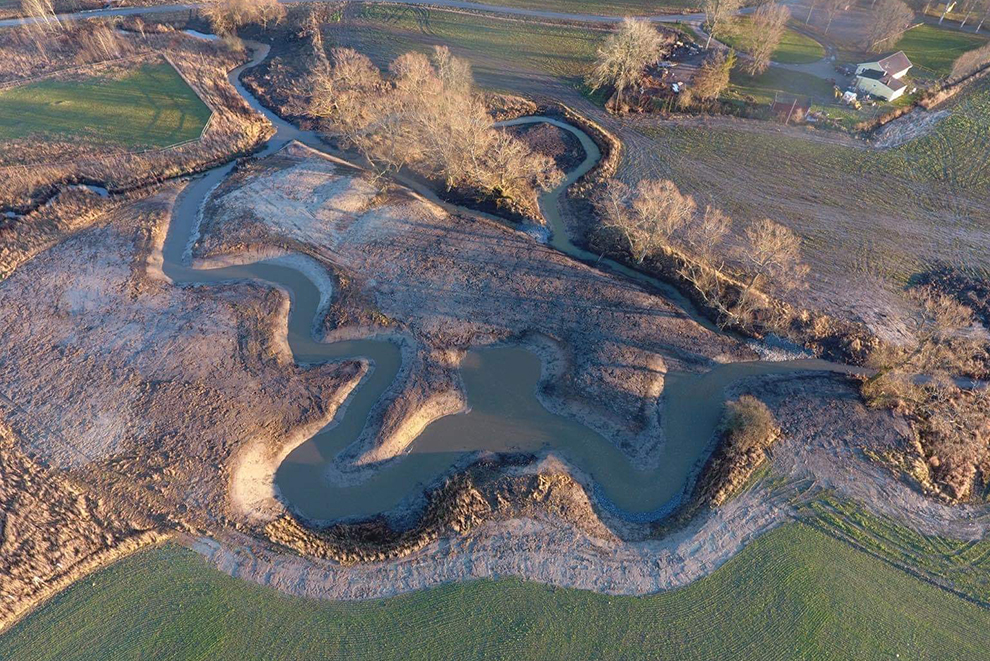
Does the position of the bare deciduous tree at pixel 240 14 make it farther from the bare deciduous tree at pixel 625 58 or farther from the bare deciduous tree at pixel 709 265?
the bare deciduous tree at pixel 709 265

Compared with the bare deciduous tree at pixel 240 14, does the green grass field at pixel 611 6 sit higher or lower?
higher

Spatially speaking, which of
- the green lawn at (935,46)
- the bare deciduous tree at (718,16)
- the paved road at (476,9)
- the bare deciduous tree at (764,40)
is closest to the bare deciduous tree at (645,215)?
the bare deciduous tree at (764,40)

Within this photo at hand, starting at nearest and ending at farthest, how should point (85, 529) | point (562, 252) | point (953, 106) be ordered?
point (85, 529), point (562, 252), point (953, 106)

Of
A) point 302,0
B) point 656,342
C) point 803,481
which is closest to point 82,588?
point 656,342

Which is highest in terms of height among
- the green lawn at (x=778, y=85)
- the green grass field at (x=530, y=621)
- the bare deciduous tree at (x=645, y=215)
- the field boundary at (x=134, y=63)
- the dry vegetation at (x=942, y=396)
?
the green lawn at (x=778, y=85)

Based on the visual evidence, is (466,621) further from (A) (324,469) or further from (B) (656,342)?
(B) (656,342)

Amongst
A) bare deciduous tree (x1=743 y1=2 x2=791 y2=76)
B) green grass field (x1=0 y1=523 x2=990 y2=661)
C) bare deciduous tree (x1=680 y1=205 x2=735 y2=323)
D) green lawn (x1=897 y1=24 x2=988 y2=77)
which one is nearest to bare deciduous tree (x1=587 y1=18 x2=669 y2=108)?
bare deciduous tree (x1=743 y1=2 x2=791 y2=76)

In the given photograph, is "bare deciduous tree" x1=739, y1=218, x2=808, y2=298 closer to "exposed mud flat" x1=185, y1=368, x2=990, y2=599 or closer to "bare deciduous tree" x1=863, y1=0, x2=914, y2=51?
"exposed mud flat" x1=185, y1=368, x2=990, y2=599
